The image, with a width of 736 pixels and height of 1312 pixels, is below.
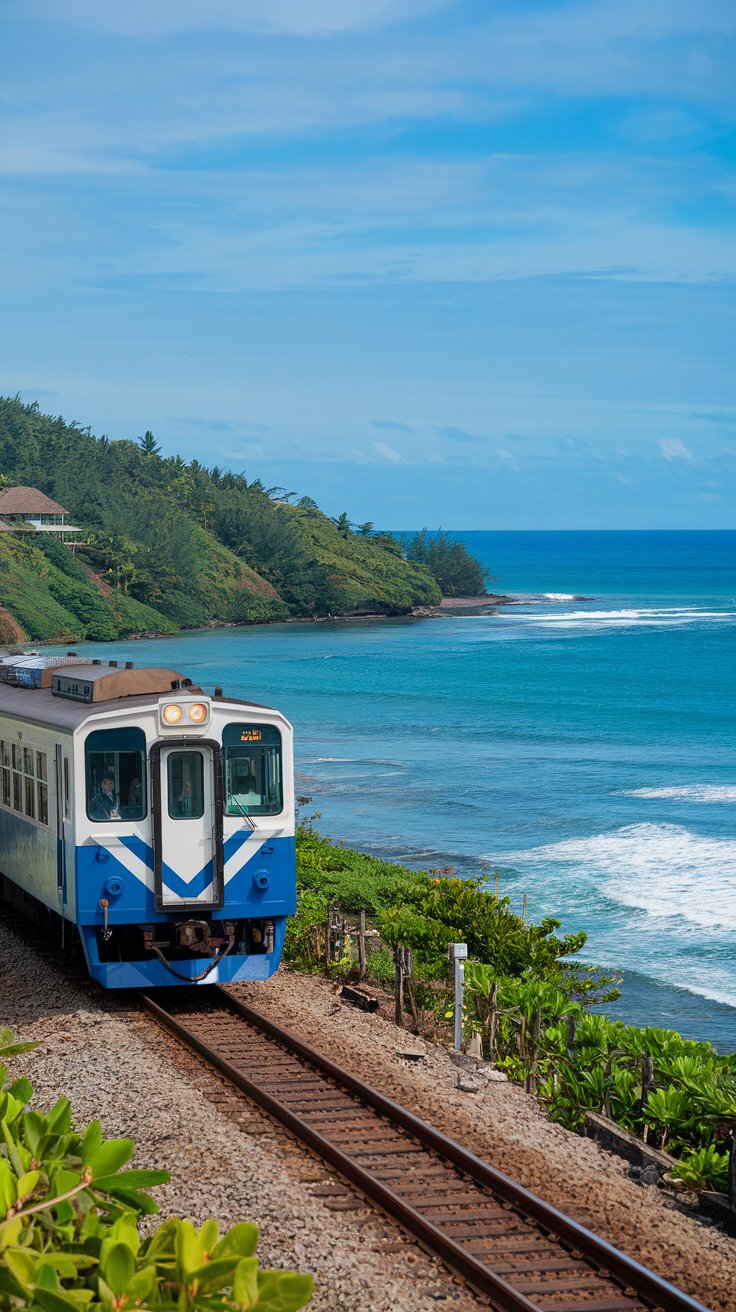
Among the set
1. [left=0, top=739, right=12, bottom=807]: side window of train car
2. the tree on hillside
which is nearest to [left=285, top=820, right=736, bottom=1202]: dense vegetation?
[left=0, top=739, right=12, bottom=807]: side window of train car

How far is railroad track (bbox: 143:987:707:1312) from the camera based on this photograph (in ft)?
25.6

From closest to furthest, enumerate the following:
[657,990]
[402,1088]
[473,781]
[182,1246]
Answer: [182,1246] → [402,1088] → [657,990] → [473,781]

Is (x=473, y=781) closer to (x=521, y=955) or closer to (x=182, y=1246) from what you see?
(x=521, y=955)

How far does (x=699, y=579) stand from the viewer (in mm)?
176750

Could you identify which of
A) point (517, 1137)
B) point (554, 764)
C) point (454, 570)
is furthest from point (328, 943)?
point (454, 570)

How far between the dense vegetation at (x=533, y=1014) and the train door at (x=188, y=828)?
2998mm

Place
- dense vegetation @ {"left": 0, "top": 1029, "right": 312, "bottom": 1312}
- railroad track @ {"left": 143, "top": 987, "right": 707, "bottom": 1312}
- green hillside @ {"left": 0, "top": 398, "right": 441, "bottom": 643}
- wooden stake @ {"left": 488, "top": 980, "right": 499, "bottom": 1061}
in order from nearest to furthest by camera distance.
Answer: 1. dense vegetation @ {"left": 0, "top": 1029, "right": 312, "bottom": 1312}
2. railroad track @ {"left": 143, "top": 987, "right": 707, "bottom": 1312}
3. wooden stake @ {"left": 488, "top": 980, "right": 499, "bottom": 1061}
4. green hillside @ {"left": 0, "top": 398, "right": 441, "bottom": 643}

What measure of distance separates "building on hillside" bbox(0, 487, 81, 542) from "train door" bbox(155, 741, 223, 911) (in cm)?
9501

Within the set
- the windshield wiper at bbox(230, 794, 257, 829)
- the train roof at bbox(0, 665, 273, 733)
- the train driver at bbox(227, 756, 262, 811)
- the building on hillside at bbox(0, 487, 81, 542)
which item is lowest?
the windshield wiper at bbox(230, 794, 257, 829)

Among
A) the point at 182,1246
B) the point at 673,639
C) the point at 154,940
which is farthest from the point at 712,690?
the point at 182,1246

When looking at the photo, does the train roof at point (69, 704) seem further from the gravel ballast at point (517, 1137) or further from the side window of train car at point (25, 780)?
the gravel ballast at point (517, 1137)

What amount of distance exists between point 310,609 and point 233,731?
345 feet

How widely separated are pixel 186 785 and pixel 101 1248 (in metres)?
8.14

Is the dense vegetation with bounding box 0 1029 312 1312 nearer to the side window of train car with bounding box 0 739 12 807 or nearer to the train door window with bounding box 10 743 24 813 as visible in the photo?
the train door window with bounding box 10 743 24 813
